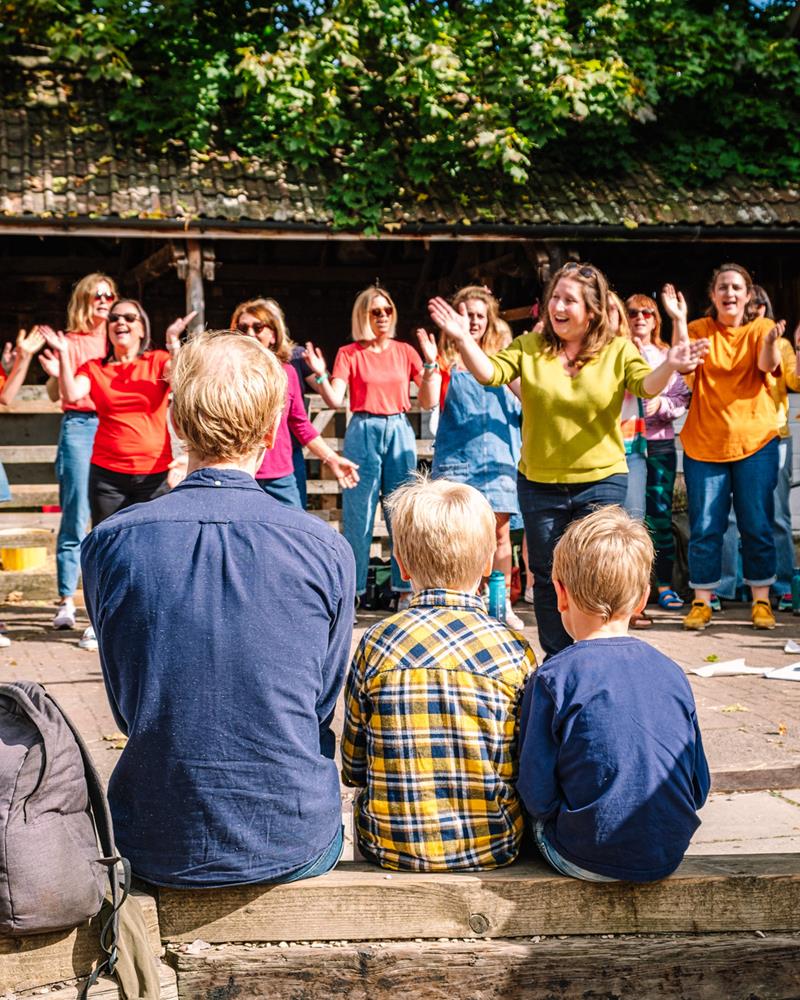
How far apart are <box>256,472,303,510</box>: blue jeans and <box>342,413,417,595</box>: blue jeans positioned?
776mm

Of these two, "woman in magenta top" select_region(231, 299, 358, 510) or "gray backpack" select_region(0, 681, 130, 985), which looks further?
"woman in magenta top" select_region(231, 299, 358, 510)

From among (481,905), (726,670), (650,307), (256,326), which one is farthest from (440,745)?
(650,307)

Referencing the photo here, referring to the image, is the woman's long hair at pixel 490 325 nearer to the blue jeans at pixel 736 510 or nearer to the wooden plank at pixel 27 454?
the blue jeans at pixel 736 510

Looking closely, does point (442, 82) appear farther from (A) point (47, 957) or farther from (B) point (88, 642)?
(A) point (47, 957)

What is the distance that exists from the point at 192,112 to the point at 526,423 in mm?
8763

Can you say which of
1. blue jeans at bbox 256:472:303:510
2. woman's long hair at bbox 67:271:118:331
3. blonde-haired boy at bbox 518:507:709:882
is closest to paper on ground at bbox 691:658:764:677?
blue jeans at bbox 256:472:303:510

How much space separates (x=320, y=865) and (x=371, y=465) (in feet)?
17.1

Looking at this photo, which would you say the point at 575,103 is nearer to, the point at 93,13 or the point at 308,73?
the point at 308,73

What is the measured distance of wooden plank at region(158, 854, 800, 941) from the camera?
240 cm

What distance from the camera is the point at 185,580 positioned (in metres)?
2.29

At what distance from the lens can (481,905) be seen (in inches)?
97.4

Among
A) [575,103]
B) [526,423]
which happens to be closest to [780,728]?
[526,423]

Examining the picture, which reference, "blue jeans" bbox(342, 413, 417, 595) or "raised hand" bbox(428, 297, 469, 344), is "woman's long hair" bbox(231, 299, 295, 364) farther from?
"raised hand" bbox(428, 297, 469, 344)

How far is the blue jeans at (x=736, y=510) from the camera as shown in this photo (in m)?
7.19
